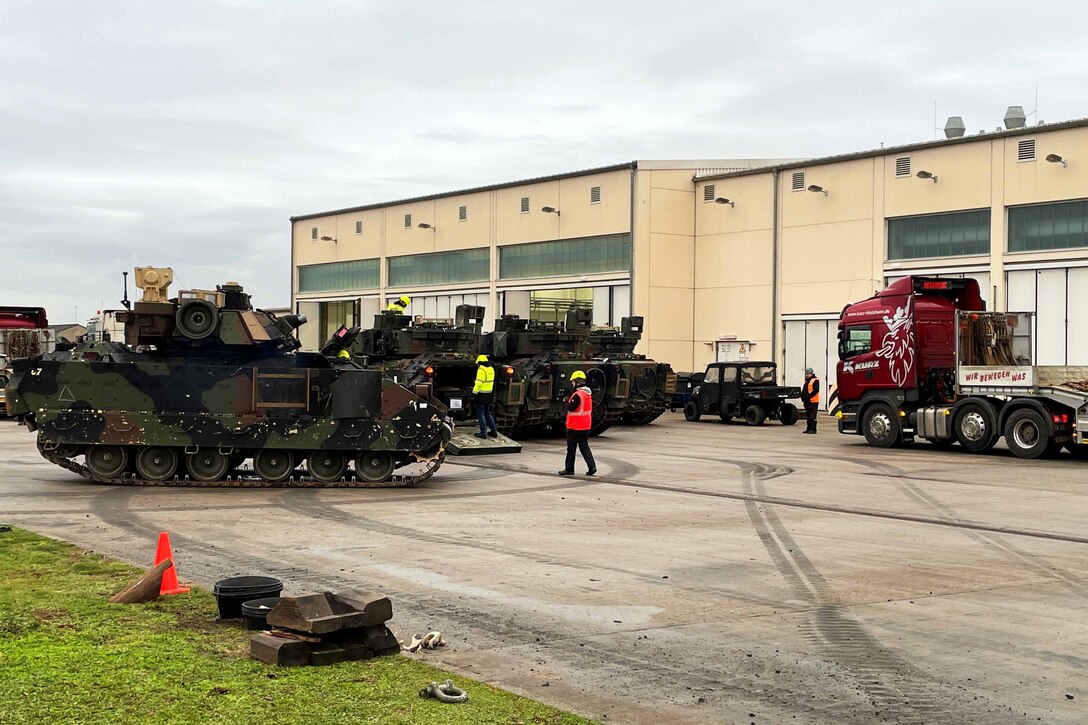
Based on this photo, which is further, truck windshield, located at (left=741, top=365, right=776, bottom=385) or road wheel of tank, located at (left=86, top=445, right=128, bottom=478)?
truck windshield, located at (left=741, top=365, right=776, bottom=385)

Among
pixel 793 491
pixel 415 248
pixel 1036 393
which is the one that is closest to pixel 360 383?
pixel 793 491

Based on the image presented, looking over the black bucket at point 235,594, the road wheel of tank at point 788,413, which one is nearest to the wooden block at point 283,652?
the black bucket at point 235,594

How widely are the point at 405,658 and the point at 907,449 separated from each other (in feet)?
68.0

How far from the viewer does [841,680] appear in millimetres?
7082

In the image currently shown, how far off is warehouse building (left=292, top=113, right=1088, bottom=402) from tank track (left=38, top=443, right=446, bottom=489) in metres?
22.3

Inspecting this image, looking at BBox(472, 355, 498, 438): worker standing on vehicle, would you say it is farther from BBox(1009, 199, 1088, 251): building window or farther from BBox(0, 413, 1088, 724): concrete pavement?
BBox(1009, 199, 1088, 251): building window

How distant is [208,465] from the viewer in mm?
18141

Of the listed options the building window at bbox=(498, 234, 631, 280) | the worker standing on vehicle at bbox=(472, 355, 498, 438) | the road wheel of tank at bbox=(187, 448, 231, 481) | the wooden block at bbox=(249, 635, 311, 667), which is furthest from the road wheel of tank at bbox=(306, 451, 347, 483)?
the building window at bbox=(498, 234, 631, 280)

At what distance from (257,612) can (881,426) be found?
20564 mm

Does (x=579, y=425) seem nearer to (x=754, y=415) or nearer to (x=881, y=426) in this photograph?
(x=881, y=426)

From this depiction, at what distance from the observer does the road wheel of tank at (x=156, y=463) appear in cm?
1795

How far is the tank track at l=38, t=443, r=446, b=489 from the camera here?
1780 cm

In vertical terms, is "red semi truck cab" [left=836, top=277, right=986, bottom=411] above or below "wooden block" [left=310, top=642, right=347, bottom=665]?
above

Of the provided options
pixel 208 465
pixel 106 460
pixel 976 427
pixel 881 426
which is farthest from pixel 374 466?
pixel 881 426
